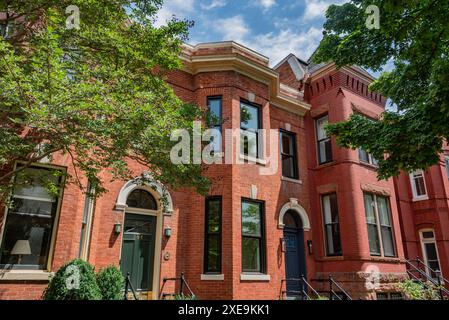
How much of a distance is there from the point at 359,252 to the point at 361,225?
0.94 meters

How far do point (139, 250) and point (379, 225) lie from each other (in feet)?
28.6

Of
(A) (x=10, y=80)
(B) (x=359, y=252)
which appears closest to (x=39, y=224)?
(A) (x=10, y=80)

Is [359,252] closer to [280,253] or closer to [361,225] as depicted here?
[361,225]

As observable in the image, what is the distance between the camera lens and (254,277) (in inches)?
368

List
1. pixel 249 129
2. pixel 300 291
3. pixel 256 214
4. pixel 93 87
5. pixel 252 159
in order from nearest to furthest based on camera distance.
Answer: pixel 93 87
pixel 256 214
pixel 252 159
pixel 300 291
pixel 249 129

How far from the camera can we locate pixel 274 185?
11422 mm

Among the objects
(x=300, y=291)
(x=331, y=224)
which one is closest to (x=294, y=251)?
(x=300, y=291)

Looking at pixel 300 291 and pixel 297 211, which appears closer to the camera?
pixel 300 291

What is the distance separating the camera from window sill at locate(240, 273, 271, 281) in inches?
360

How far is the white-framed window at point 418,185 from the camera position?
597 inches

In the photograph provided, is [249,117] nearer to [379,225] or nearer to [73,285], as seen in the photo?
[379,225]

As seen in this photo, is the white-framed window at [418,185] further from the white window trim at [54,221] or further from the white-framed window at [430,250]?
the white window trim at [54,221]

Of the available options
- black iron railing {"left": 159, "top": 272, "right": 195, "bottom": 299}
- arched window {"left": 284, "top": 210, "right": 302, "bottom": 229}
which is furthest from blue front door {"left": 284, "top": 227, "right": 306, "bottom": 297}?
black iron railing {"left": 159, "top": 272, "right": 195, "bottom": 299}

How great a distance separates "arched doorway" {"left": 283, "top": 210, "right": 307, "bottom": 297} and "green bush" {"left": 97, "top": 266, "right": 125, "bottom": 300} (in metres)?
6.01
